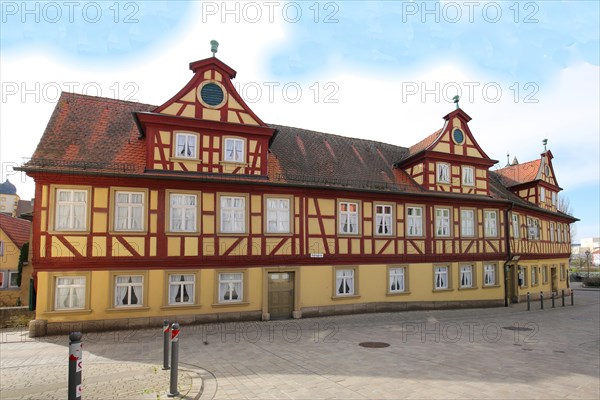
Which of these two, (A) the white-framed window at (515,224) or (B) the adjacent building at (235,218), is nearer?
(B) the adjacent building at (235,218)

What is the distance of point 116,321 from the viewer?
1368 cm

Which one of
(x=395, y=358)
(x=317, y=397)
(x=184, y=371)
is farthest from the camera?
(x=395, y=358)

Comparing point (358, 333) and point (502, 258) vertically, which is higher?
point (502, 258)

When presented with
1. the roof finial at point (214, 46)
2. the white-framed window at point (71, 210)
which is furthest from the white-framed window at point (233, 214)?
the roof finial at point (214, 46)

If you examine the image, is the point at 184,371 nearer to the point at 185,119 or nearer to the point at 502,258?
the point at 185,119

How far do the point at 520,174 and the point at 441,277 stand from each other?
13.6 meters

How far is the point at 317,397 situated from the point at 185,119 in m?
11.4

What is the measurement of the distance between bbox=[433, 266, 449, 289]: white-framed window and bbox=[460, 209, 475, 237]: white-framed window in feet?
7.47

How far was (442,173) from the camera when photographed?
21.0m

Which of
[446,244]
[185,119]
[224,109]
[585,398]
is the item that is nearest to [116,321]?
[185,119]

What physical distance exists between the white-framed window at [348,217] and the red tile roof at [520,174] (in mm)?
16011

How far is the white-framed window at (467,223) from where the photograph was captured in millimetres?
21109

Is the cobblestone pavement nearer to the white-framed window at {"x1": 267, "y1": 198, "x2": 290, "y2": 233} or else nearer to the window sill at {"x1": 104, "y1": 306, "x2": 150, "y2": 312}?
the window sill at {"x1": 104, "y1": 306, "x2": 150, "y2": 312}

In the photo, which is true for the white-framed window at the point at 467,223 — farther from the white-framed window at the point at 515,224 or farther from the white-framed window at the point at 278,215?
the white-framed window at the point at 278,215
